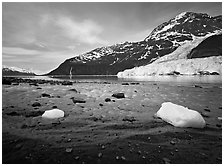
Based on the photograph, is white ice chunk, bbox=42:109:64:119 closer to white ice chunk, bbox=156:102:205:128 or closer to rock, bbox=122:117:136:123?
rock, bbox=122:117:136:123

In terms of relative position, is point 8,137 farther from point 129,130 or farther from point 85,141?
point 129,130

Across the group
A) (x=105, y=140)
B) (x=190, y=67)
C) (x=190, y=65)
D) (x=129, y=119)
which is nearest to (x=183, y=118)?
(x=129, y=119)

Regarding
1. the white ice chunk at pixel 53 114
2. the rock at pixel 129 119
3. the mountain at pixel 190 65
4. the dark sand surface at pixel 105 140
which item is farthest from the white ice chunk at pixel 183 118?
the mountain at pixel 190 65

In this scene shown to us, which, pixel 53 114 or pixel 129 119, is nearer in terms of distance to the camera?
pixel 129 119

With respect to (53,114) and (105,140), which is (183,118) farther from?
(53,114)

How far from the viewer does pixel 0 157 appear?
13.3 feet

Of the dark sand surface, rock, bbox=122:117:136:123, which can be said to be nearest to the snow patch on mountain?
rock, bbox=122:117:136:123

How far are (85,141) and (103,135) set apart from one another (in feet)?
2.47

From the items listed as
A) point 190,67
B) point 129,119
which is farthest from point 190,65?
point 129,119

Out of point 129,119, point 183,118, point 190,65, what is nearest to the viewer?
point 183,118

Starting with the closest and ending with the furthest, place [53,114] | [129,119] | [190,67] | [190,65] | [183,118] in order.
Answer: [183,118] → [129,119] → [53,114] → [190,67] → [190,65]

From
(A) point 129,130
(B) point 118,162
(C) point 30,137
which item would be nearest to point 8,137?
(C) point 30,137

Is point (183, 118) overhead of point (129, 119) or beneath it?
overhead

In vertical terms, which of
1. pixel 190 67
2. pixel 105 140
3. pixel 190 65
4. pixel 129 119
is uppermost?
pixel 190 65
